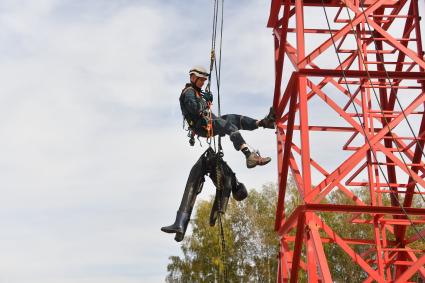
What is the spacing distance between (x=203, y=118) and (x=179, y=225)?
1548 millimetres

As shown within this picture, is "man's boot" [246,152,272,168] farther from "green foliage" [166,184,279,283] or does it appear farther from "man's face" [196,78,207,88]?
Answer: "green foliage" [166,184,279,283]

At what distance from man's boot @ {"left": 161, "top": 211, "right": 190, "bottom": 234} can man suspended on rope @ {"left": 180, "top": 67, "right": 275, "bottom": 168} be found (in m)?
1.18

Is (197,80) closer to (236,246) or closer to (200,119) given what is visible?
(200,119)

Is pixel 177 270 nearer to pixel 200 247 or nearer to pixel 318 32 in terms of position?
pixel 200 247

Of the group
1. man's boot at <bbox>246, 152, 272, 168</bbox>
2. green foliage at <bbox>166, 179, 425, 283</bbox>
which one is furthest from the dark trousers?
green foliage at <bbox>166, 179, 425, 283</bbox>

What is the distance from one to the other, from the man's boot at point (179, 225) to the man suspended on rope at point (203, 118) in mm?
1180

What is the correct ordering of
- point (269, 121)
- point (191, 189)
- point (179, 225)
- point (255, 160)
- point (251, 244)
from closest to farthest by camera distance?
1. point (255, 160)
2. point (179, 225)
3. point (191, 189)
4. point (269, 121)
5. point (251, 244)

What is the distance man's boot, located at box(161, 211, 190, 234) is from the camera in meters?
8.35

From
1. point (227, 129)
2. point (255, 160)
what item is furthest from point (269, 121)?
point (255, 160)

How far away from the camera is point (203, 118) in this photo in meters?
8.59

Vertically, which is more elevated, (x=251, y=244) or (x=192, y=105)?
(x=251, y=244)

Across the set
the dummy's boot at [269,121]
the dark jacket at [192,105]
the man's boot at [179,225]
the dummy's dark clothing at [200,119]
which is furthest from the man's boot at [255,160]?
the dummy's boot at [269,121]

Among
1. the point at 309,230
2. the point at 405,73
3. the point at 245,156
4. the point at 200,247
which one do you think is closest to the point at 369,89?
the point at 405,73

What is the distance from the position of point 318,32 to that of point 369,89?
1359 mm
